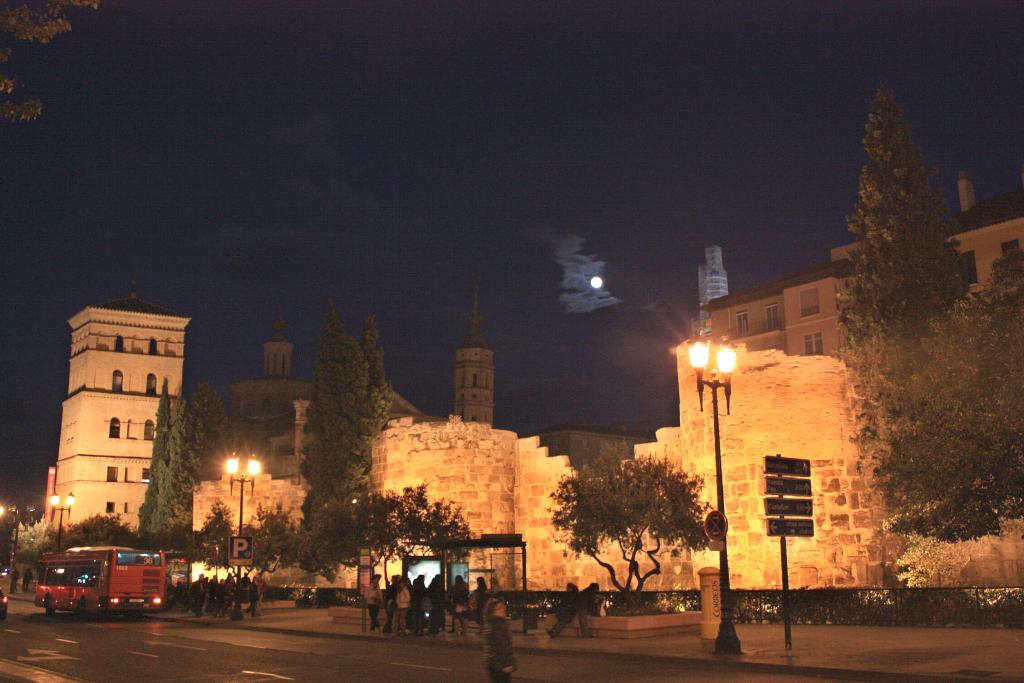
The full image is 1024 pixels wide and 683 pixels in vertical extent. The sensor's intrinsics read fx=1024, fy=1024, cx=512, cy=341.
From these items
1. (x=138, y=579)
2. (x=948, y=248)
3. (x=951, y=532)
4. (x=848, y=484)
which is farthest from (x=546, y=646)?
(x=138, y=579)

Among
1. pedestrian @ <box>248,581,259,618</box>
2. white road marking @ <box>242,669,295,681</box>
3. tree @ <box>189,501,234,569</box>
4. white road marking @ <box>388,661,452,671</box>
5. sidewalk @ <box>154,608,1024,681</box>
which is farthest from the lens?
tree @ <box>189,501,234,569</box>

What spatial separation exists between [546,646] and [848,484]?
10.8 meters

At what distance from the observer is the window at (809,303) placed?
63.0 m

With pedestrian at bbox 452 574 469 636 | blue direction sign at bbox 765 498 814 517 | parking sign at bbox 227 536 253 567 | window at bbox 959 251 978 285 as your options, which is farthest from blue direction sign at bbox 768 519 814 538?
window at bbox 959 251 978 285

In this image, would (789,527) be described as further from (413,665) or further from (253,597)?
(253,597)

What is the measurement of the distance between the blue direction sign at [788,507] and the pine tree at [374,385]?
28930 millimetres

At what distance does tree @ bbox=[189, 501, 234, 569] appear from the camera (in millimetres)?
43500

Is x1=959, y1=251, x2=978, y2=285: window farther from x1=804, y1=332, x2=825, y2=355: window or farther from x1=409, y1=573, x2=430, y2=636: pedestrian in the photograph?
x1=409, y1=573, x2=430, y2=636: pedestrian

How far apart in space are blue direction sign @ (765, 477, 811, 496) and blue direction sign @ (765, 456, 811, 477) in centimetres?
13

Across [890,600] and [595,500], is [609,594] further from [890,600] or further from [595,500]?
[890,600]

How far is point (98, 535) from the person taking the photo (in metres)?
69.0

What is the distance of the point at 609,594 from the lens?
92.5 ft

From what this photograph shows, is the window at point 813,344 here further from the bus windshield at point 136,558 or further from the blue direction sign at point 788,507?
the blue direction sign at point 788,507

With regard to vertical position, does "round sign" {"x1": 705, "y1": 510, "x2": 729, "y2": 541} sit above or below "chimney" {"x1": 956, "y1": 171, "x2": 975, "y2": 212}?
below
